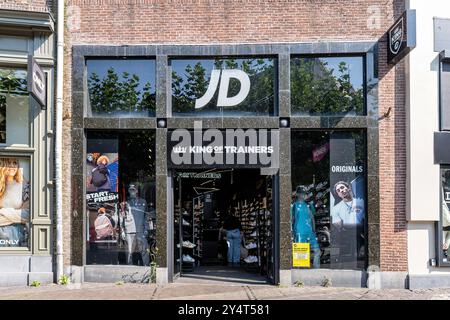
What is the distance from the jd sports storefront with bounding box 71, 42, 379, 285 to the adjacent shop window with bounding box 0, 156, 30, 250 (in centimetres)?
104

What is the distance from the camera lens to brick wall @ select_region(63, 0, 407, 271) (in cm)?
1086

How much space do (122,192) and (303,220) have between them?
4005 millimetres

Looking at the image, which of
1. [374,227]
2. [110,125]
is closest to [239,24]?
[110,125]

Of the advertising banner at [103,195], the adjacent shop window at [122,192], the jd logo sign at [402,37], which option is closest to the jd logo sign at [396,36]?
the jd logo sign at [402,37]

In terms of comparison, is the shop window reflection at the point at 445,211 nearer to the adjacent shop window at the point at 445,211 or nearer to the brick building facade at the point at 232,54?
the adjacent shop window at the point at 445,211

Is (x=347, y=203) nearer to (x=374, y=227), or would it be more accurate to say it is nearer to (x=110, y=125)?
(x=374, y=227)

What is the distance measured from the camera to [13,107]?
434 inches

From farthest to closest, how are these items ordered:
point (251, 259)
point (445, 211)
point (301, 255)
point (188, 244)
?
point (251, 259) → point (188, 244) → point (301, 255) → point (445, 211)

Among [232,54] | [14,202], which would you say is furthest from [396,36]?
[14,202]

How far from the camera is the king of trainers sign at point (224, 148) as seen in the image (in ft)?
35.9

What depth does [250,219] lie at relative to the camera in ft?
47.0

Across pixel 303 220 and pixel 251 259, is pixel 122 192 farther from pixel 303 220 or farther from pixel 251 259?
pixel 251 259

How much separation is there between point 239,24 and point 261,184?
13.0ft

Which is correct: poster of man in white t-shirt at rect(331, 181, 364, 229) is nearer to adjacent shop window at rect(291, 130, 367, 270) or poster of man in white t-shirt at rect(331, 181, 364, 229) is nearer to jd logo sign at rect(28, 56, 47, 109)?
adjacent shop window at rect(291, 130, 367, 270)
